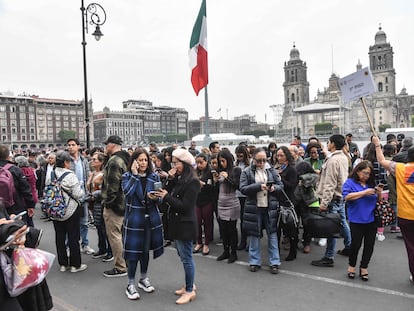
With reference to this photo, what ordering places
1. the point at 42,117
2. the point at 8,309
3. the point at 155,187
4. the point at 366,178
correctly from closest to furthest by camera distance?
the point at 8,309
the point at 155,187
the point at 366,178
the point at 42,117

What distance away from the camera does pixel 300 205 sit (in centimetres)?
527

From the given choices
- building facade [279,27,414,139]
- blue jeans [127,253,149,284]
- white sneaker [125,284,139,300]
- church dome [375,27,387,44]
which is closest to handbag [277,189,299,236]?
blue jeans [127,253,149,284]

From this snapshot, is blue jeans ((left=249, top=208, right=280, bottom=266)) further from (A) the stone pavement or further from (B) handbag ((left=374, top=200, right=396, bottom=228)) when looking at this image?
(B) handbag ((left=374, top=200, right=396, bottom=228))

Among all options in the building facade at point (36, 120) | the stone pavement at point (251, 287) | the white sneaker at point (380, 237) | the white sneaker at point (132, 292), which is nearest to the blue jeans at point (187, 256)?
the stone pavement at point (251, 287)

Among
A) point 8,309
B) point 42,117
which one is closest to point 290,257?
point 8,309

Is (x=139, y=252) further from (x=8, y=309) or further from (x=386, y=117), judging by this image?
(x=386, y=117)

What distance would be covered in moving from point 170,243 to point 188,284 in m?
2.36

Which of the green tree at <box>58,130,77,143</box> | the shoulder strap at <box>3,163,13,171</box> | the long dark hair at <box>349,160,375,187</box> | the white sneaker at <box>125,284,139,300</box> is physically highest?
the green tree at <box>58,130,77,143</box>

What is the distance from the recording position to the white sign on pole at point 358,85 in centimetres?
496

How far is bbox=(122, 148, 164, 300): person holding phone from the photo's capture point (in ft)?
12.6

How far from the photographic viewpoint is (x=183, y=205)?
3660 millimetres

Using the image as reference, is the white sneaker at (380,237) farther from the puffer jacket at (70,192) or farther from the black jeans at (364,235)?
the puffer jacket at (70,192)

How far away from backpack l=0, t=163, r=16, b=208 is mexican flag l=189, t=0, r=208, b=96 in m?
6.28

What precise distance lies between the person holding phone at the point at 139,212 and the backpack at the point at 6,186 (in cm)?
161
